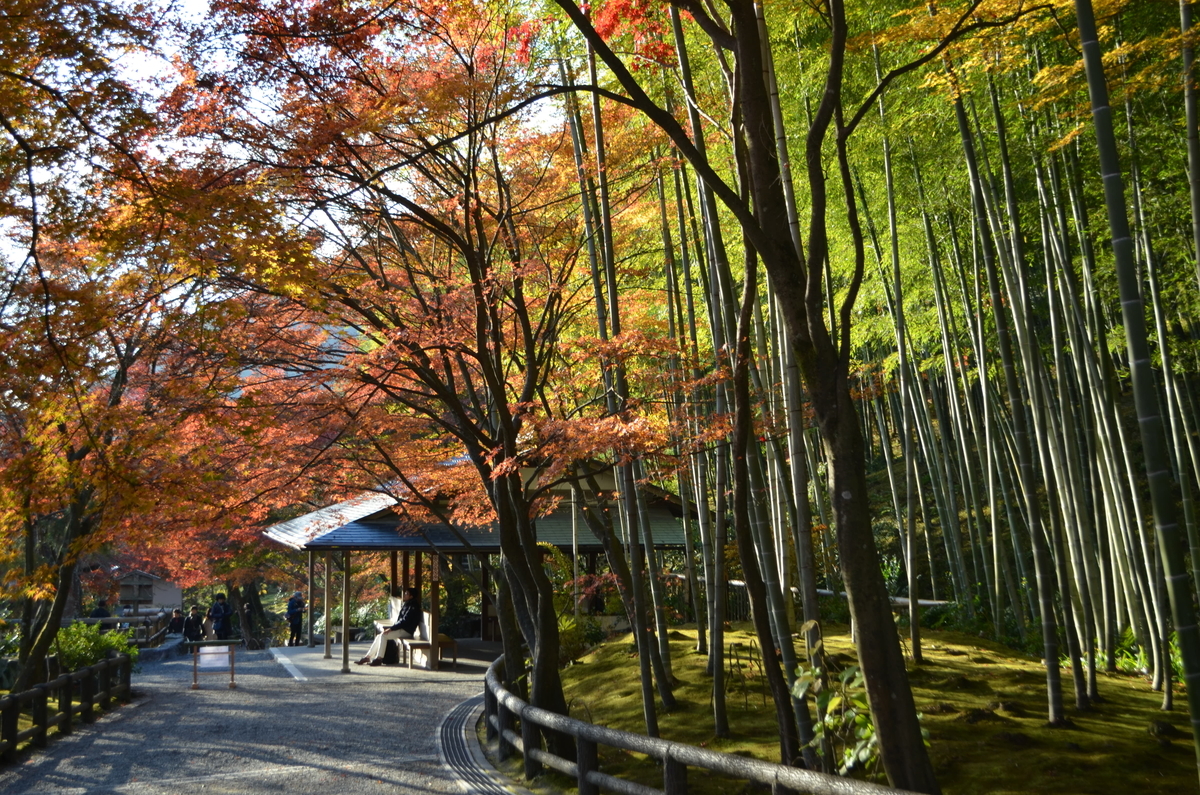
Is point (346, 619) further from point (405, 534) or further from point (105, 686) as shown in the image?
point (105, 686)

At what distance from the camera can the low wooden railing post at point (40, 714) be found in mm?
7055

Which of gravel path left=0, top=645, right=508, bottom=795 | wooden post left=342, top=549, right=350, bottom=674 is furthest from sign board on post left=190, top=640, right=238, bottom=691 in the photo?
wooden post left=342, top=549, right=350, bottom=674

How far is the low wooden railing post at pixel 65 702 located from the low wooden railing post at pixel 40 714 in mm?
407

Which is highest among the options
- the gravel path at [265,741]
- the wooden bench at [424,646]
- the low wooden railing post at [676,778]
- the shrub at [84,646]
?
the shrub at [84,646]

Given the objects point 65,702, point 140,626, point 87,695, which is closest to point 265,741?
point 65,702

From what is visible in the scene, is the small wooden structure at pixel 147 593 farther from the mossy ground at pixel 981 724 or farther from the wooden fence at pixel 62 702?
the mossy ground at pixel 981 724

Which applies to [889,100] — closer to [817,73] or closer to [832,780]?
[817,73]

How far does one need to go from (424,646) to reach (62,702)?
201 inches

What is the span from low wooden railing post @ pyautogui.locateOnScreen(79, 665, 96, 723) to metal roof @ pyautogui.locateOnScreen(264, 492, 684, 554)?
→ 3.47m

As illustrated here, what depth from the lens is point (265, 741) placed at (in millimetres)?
7109

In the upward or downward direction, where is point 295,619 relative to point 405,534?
downward

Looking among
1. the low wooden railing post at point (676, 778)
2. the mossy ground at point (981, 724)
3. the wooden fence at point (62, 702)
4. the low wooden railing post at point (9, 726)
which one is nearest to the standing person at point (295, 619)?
the wooden fence at point (62, 702)

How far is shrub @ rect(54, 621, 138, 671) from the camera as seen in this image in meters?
9.93

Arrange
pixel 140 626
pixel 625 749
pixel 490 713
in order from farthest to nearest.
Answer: pixel 140 626 < pixel 490 713 < pixel 625 749
